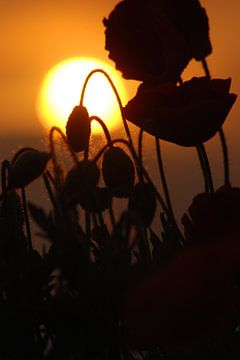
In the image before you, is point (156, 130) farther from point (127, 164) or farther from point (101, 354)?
point (101, 354)

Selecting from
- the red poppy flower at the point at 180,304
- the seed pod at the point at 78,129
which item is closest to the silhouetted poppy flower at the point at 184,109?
the seed pod at the point at 78,129

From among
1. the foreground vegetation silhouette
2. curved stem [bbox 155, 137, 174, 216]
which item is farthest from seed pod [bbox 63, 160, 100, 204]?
curved stem [bbox 155, 137, 174, 216]

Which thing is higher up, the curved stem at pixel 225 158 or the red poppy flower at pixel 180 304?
the curved stem at pixel 225 158

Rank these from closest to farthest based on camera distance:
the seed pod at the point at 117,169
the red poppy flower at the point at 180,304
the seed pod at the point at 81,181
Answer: the red poppy flower at the point at 180,304
the seed pod at the point at 81,181
the seed pod at the point at 117,169

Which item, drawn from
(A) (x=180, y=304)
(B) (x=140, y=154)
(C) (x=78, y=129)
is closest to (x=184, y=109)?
(B) (x=140, y=154)

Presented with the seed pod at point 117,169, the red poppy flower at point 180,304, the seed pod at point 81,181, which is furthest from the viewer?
the seed pod at point 117,169

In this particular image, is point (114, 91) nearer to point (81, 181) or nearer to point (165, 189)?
point (165, 189)

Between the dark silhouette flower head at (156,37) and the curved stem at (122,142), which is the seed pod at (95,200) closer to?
the curved stem at (122,142)
